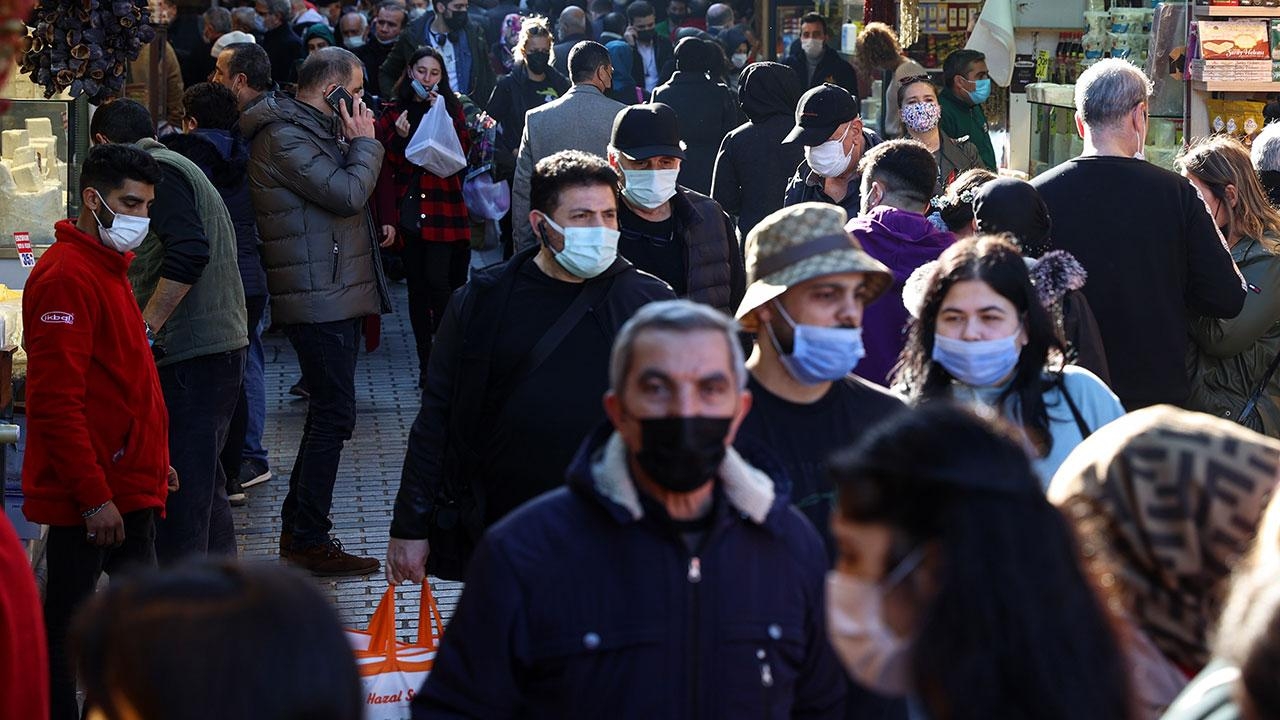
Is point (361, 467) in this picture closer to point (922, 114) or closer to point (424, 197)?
point (424, 197)

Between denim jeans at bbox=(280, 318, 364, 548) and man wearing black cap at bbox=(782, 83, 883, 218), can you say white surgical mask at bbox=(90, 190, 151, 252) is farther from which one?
man wearing black cap at bbox=(782, 83, 883, 218)

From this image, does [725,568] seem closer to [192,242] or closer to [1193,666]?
[1193,666]

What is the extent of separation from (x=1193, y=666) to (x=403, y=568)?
2.74 meters

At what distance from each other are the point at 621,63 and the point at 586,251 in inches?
407

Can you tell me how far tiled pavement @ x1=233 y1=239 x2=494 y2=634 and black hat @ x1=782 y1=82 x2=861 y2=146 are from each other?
263cm

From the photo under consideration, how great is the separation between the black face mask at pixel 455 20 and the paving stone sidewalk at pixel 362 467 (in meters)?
2.89

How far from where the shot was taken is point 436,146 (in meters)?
9.66

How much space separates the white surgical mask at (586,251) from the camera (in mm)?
4832

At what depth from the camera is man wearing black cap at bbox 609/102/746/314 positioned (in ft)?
20.2

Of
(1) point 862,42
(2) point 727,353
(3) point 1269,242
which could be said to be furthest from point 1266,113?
(2) point 727,353

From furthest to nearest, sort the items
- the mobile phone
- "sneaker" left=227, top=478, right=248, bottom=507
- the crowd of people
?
"sneaker" left=227, top=478, right=248, bottom=507 < the mobile phone < the crowd of people

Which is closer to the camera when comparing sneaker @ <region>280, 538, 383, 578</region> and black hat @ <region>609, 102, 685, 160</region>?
black hat @ <region>609, 102, 685, 160</region>

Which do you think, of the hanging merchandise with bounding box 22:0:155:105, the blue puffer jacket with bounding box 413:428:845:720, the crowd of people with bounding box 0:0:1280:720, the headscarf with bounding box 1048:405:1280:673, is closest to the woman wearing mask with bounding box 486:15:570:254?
the crowd of people with bounding box 0:0:1280:720

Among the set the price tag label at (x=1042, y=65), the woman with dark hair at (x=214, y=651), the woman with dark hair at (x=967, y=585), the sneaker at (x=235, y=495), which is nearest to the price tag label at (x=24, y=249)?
the sneaker at (x=235, y=495)
